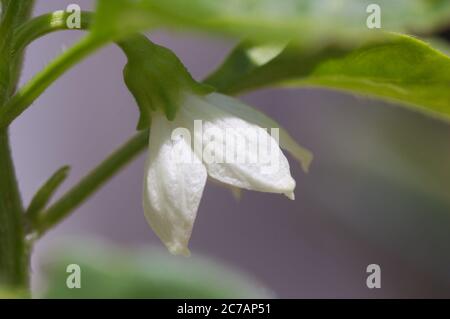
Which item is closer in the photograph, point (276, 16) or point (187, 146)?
point (276, 16)

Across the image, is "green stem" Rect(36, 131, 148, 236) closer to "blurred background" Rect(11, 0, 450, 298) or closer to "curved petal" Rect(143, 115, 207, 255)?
"curved petal" Rect(143, 115, 207, 255)

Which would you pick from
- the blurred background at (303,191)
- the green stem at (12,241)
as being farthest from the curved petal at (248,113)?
the blurred background at (303,191)

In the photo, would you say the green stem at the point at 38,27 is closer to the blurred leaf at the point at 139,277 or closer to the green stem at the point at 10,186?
the green stem at the point at 10,186

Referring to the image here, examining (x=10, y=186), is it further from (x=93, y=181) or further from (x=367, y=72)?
(x=367, y=72)

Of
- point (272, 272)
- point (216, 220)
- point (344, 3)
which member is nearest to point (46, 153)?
point (216, 220)

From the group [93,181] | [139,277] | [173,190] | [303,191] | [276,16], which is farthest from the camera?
[303,191]

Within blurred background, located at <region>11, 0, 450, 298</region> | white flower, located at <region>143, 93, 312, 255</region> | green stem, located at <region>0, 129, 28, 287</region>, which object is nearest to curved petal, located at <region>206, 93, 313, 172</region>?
white flower, located at <region>143, 93, 312, 255</region>

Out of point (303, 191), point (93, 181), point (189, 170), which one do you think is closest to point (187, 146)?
point (189, 170)
